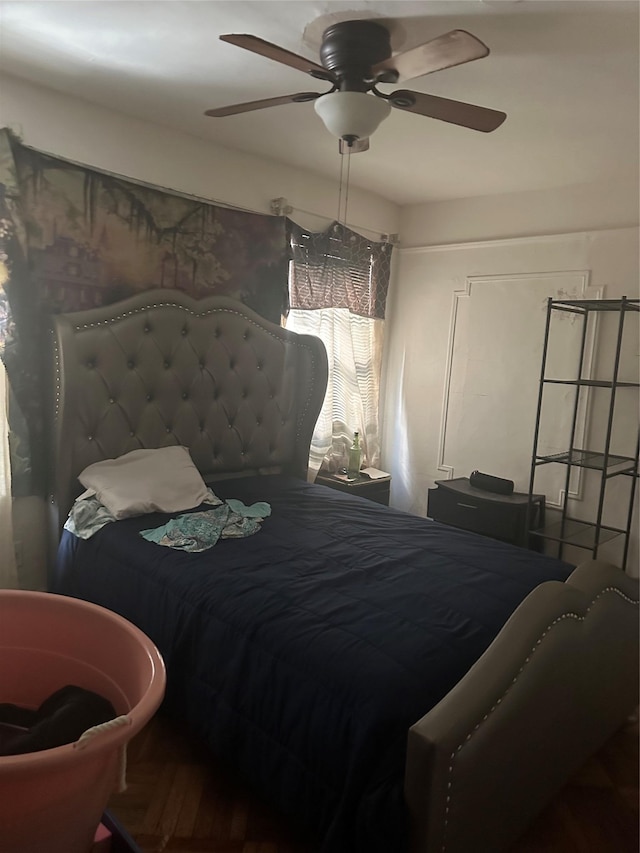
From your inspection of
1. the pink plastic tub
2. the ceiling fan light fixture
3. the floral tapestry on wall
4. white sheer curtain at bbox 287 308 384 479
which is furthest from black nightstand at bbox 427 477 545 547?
the pink plastic tub

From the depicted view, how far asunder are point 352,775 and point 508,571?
3.30 ft

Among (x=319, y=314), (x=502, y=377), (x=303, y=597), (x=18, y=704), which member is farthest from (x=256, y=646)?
(x=502, y=377)

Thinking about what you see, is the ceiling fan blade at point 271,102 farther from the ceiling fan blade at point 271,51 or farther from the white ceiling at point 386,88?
the white ceiling at point 386,88

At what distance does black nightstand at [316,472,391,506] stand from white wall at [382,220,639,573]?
1.30ft

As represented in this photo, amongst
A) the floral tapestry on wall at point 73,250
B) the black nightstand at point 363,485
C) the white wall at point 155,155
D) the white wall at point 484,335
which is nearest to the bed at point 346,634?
the floral tapestry on wall at point 73,250

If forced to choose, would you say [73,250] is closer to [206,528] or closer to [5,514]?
[5,514]

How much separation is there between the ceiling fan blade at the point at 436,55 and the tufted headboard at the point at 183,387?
5.13 ft

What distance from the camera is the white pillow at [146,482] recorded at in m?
2.58

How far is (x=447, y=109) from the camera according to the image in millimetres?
1935

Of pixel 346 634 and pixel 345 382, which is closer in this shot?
pixel 346 634

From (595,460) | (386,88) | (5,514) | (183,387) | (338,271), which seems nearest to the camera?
(386,88)

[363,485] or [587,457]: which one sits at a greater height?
[587,457]

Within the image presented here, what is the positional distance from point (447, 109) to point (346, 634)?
1.60 metres

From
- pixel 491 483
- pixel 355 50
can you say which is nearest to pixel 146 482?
pixel 355 50
